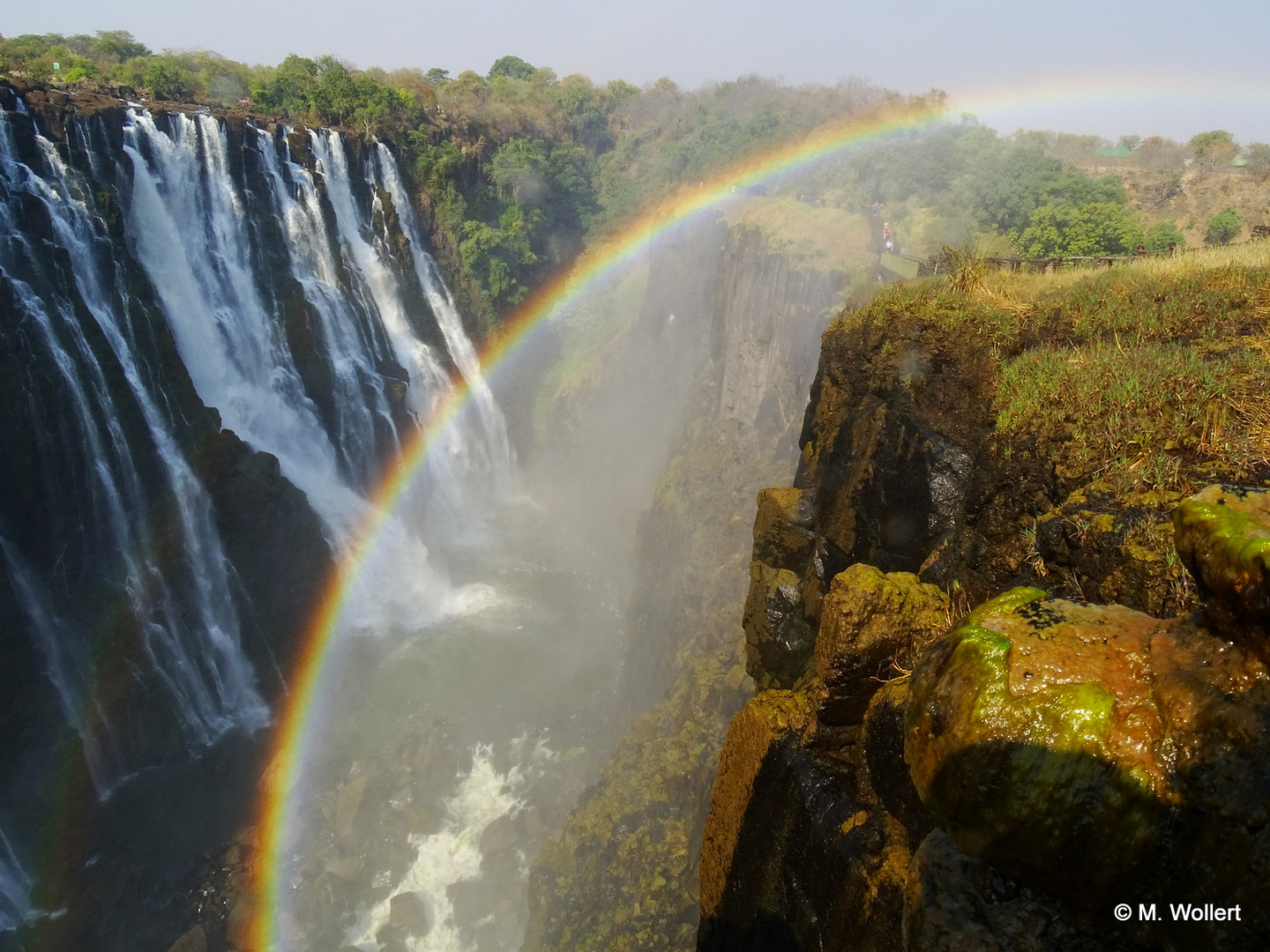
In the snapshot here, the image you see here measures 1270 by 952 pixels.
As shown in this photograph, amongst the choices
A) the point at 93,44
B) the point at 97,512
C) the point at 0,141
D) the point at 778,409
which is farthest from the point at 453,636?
the point at 93,44

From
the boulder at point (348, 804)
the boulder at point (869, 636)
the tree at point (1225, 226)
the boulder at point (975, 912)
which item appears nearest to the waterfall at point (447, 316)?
the boulder at point (348, 804)

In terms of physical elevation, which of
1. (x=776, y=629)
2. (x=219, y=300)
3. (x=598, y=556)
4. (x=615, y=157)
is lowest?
(x=598, y=556)

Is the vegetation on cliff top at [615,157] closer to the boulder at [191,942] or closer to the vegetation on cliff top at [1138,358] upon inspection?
the vegetation on cliff top at [1138,358]

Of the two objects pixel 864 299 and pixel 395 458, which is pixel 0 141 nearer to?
pixel 395 458

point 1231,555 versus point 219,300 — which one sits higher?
point 219,300

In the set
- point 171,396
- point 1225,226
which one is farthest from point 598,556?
point 1225,226

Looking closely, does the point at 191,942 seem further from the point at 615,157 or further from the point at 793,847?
the point at 615,157
